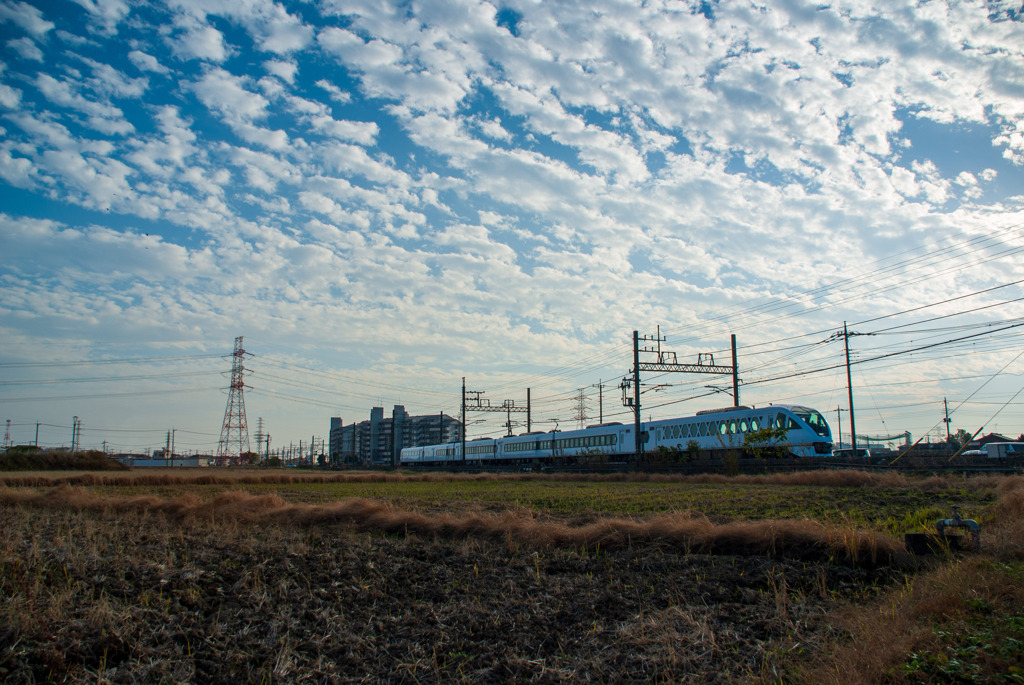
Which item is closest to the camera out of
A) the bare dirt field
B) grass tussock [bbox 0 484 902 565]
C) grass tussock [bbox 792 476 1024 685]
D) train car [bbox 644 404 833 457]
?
grass tussock [bbox 792 476 1024 685]

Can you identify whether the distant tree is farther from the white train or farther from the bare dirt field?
the bare dirt field

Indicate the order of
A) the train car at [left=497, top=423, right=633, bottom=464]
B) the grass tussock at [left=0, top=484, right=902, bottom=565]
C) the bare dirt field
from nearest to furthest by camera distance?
the bare dirt field < the grass tussock at [left=0, top=484, right=902, bottom=565] < the train car at [left=497, top=423, right=633, bottom=464]

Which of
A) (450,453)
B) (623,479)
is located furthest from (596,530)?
(450,453)

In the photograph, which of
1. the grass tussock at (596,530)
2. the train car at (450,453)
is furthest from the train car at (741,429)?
the train car at (450,453)

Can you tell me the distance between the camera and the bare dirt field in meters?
5.16

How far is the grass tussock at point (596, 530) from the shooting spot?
8750 mm

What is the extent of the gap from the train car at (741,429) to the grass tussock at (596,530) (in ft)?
75.8

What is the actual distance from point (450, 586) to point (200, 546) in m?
5.20

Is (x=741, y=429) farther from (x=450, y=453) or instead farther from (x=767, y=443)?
(x=450, y=453)

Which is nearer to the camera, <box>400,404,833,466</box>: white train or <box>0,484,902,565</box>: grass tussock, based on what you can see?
<box>0,484,902,565</box>: grass tussock

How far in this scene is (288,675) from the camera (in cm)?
520

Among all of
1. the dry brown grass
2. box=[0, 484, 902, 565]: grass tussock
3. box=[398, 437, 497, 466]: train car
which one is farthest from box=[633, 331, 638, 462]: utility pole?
box=[398, 437, 497, 466]: train car

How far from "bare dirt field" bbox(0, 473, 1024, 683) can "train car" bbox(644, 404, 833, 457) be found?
24564mm

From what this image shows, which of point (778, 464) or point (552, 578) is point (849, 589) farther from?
point (778, 464)
